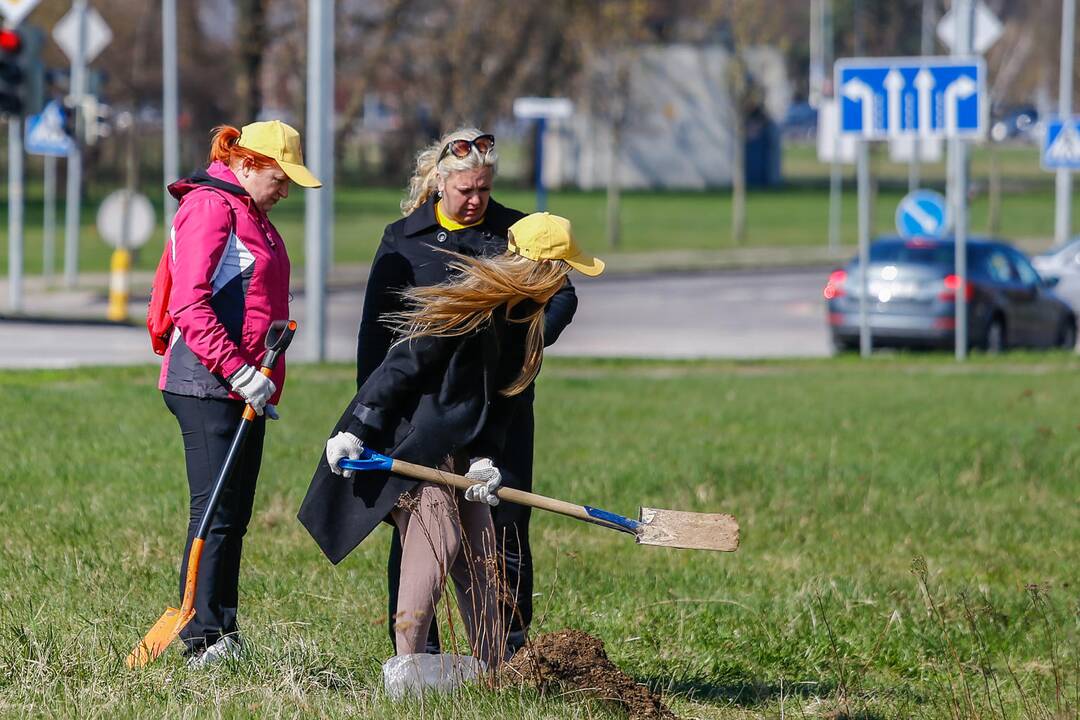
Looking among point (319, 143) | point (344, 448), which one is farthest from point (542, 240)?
point (319, 143)

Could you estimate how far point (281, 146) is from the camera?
5.44 m

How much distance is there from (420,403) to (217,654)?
1.09 m

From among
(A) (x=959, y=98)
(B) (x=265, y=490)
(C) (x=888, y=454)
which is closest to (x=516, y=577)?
(B) (x=265, y=490)

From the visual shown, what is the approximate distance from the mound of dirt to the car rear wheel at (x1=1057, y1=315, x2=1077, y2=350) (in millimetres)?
16801

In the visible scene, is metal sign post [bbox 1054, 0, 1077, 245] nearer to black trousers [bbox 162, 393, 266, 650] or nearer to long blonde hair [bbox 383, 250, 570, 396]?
black trousers [bbox 162, 393, 266, 650]

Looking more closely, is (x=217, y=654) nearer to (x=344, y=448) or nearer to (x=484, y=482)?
(x=344, y=448)

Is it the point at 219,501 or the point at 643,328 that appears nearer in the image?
the point at 219,501

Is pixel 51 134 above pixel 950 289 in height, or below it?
above

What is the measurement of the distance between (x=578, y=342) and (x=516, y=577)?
15557 mm

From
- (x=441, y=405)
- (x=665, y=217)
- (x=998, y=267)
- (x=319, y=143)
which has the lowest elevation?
(x=441, y=405)

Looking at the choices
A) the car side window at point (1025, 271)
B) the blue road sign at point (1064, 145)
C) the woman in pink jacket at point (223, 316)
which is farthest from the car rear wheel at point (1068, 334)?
the woman in pink jacket at point (223, 316)

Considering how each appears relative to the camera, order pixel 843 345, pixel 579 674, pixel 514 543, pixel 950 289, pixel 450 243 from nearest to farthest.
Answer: pixel 579 674
pixel 450 243
pixel 514 543
pixel 950 289
pixel 843 345

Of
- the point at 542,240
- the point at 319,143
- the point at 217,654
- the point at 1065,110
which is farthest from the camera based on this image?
the point at 1065,110

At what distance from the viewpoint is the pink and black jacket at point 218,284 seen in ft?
17.3
